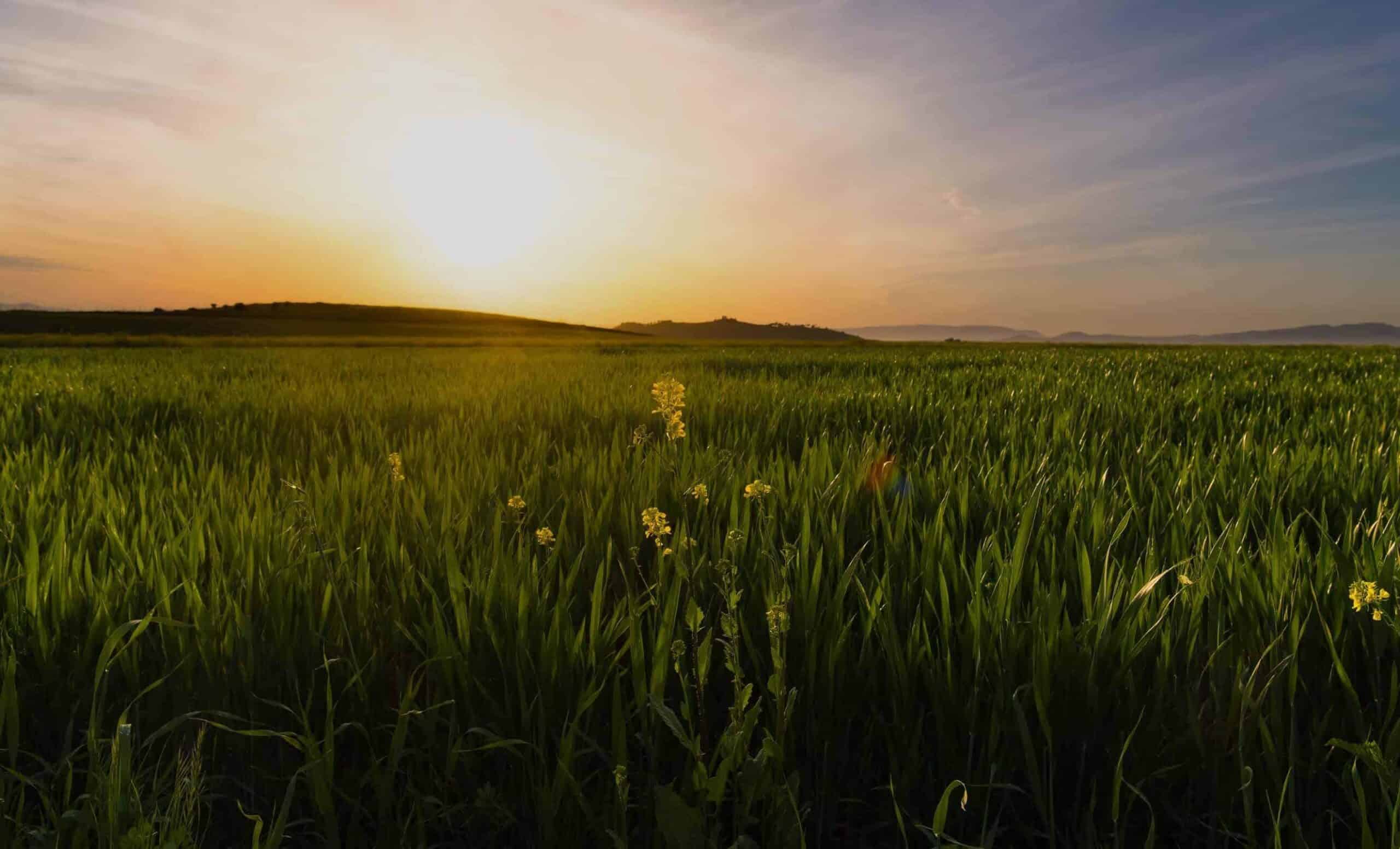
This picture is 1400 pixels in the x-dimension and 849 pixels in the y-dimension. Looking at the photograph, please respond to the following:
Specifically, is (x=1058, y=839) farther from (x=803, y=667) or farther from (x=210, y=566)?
(x=210, y=566)

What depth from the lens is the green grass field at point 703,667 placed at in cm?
112

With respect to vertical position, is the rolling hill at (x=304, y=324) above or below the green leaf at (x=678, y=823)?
above

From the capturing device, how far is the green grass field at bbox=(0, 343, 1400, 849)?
1.12m

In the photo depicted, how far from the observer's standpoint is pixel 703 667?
111 centimetres

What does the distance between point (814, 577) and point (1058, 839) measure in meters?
0.60

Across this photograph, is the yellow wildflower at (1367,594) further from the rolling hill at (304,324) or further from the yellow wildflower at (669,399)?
the rolling hill at (304,324)

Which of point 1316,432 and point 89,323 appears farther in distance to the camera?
point 89,323

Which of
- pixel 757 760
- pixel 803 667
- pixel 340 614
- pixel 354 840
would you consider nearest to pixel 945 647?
pixel 803 667

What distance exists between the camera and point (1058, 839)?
45.5 inches

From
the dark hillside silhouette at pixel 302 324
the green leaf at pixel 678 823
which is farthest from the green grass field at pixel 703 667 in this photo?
the dark hillside silhouette at pixel 302 324

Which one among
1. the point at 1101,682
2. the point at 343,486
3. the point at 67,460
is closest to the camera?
the point at 1101,682

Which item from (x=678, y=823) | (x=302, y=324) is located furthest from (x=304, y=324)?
(x=678, y=823)

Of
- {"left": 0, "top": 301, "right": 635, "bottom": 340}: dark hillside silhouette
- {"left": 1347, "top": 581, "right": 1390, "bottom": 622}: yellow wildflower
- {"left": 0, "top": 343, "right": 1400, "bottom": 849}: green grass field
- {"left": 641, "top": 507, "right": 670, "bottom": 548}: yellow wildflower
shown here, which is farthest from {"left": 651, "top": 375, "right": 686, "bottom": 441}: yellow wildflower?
{"left": 0, "top": 301, "right": 635, "bottom": 340}: dark hillside silhouette

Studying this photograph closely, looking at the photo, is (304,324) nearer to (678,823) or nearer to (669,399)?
(669,399)
